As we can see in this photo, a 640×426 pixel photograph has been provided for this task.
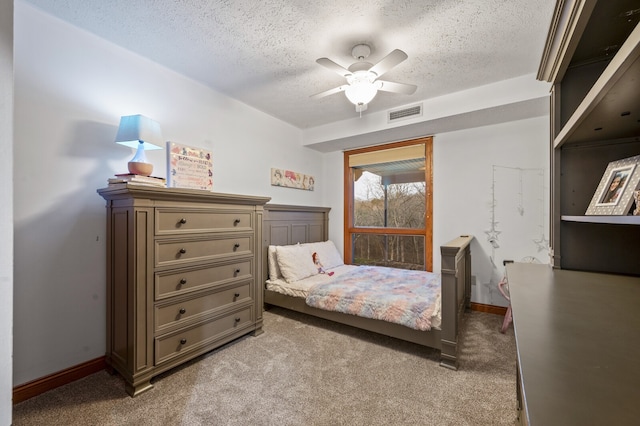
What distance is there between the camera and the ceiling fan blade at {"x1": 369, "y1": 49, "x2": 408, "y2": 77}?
1.72 metres

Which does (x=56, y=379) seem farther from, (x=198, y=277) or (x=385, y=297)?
(x=385, y=297)

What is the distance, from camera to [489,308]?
308cm

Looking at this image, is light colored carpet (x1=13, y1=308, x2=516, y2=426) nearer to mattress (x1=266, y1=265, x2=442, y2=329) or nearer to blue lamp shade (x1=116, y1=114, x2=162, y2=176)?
mattress (x1=266, y1=265, x2=442, y2=329)

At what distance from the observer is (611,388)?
38cm

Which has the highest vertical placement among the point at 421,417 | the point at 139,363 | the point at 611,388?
the point at 611,388

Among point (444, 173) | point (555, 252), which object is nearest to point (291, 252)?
point (444, 173)

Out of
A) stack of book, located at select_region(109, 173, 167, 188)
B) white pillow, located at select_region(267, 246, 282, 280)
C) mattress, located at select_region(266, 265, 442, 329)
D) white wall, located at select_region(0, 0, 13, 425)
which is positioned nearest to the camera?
white wall, located at select_region(0, 0, 13, 425)

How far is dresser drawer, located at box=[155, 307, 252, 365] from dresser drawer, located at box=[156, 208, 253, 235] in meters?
0.73

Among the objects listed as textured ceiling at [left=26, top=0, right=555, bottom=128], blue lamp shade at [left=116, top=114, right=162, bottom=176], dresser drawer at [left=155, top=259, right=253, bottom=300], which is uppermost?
textured ceiling at [left=26, top=0, right=555, bottom=128]

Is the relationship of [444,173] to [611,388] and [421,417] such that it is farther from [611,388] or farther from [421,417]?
[611,388]

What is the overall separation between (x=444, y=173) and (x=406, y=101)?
104cm

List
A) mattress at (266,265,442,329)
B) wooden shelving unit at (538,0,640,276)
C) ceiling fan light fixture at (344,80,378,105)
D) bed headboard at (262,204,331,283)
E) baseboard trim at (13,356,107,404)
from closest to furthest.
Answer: wooden shelving unit at (538,0,640,276) → baseboard trim at (13,356,107,404) → ceiling fan light fixture at (344,80,378,105) → mattress at (266,265,442,329) → bed headboard at (262,204,331,283)

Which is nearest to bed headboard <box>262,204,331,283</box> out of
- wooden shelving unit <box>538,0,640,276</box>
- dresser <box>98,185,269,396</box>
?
dresser <box>98,185,269,396</box>

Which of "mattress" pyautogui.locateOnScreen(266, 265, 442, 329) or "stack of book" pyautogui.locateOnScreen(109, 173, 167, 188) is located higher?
"stack of book" pyautogui.locateOnScreen(109, 173, 167, 188)
